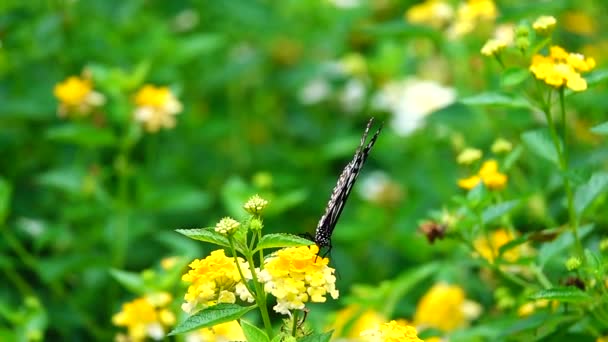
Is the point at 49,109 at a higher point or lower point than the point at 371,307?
higher

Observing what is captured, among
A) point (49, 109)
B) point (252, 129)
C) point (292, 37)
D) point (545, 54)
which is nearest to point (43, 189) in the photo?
point (49, 109)

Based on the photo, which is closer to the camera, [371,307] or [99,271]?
[371,307]

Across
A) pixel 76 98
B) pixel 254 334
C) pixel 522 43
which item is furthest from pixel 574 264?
pixel 76 98

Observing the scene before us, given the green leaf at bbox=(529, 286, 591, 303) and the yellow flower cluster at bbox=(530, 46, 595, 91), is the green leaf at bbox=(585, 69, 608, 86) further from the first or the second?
the green leaf at bbox=(529, 286, 591, 303)

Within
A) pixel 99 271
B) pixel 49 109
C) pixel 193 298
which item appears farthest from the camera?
pixel 49 109

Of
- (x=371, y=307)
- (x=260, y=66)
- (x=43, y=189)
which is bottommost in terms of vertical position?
(x=371, y=307)

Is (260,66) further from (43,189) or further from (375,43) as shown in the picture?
(43,189)

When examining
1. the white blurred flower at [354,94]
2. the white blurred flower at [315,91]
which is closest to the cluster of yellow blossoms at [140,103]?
the white blurred flower at [354,94]

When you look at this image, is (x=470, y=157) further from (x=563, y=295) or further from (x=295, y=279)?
(x=295, y=279)
